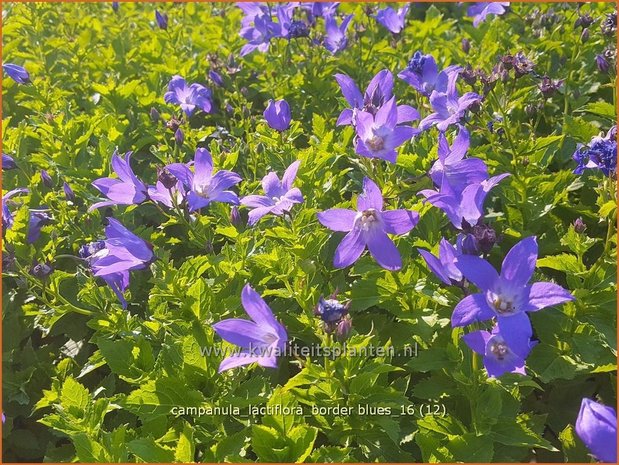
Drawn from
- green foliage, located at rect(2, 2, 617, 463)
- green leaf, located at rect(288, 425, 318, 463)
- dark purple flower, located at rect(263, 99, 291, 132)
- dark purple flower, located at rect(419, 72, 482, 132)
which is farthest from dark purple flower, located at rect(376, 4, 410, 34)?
green leaf, located at rect(288, 425, 318, 463)

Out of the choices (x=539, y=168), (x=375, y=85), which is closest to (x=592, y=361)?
(x=539, y=168)

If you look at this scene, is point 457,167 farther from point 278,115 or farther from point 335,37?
point 335,37

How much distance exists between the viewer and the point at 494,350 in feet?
7.04

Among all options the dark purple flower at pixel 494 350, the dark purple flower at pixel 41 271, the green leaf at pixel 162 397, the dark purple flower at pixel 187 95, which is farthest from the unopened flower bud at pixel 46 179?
the dark purple flower at pixel 494 350

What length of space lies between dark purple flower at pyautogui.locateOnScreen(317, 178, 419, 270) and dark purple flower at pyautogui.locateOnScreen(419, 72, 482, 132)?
32.4 inches

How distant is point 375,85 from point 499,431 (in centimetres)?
157

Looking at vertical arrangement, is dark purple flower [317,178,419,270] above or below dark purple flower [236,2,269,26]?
below

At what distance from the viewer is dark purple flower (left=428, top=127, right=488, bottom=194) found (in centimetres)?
250

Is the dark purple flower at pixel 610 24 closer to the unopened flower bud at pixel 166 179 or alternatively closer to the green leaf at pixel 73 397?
the unopened flower bud at pixel 166 179

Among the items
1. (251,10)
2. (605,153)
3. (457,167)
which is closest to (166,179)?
(457,167)

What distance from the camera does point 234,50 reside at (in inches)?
217

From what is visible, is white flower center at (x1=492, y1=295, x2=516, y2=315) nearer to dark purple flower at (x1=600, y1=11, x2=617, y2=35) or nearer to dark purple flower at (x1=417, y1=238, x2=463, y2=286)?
dark purple flower at (x1=417, y1=238, x2=463, y2=286)

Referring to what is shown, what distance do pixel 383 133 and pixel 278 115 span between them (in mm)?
1026

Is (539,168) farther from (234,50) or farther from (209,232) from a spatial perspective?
(234,50)
